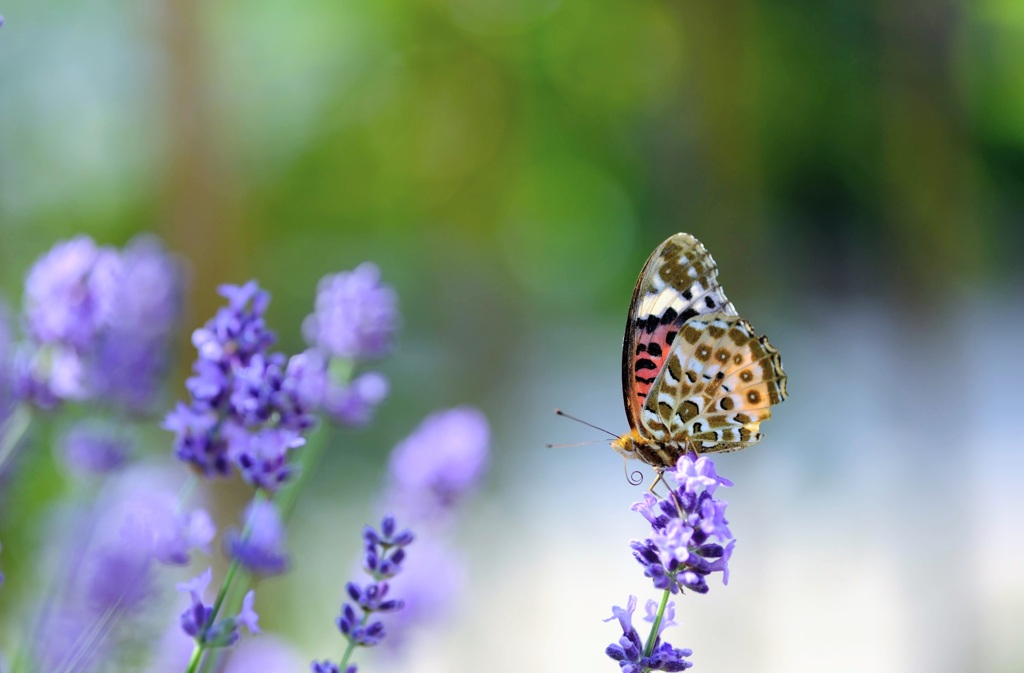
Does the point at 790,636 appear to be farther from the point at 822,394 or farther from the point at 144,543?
the point at 144,543

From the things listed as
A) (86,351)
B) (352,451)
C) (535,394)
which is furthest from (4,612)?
(352,451)

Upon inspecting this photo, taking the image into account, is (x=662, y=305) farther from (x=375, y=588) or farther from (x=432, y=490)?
(x=375, y=588)

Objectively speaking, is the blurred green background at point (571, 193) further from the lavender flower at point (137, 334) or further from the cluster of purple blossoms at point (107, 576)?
the cluster of purple blossoms at point (107, 576)

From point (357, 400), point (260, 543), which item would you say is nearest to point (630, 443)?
point (357, 400)

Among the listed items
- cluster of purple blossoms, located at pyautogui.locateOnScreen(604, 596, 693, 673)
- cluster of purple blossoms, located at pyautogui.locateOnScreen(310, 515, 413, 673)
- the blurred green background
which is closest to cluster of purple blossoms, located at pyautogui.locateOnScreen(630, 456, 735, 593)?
cluster of purple blossoms, located at pyautogui.locateOnScreen(604, 596, 693, 673)

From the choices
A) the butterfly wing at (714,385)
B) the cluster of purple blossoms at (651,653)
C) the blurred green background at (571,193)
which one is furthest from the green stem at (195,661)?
the blurred green background at (571,193)

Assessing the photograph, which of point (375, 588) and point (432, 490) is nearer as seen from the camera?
point (375, 588)

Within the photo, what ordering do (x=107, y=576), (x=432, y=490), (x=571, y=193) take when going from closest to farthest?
(x=107, y=576) < (x=432, y=490) < (x=571, y=193)
